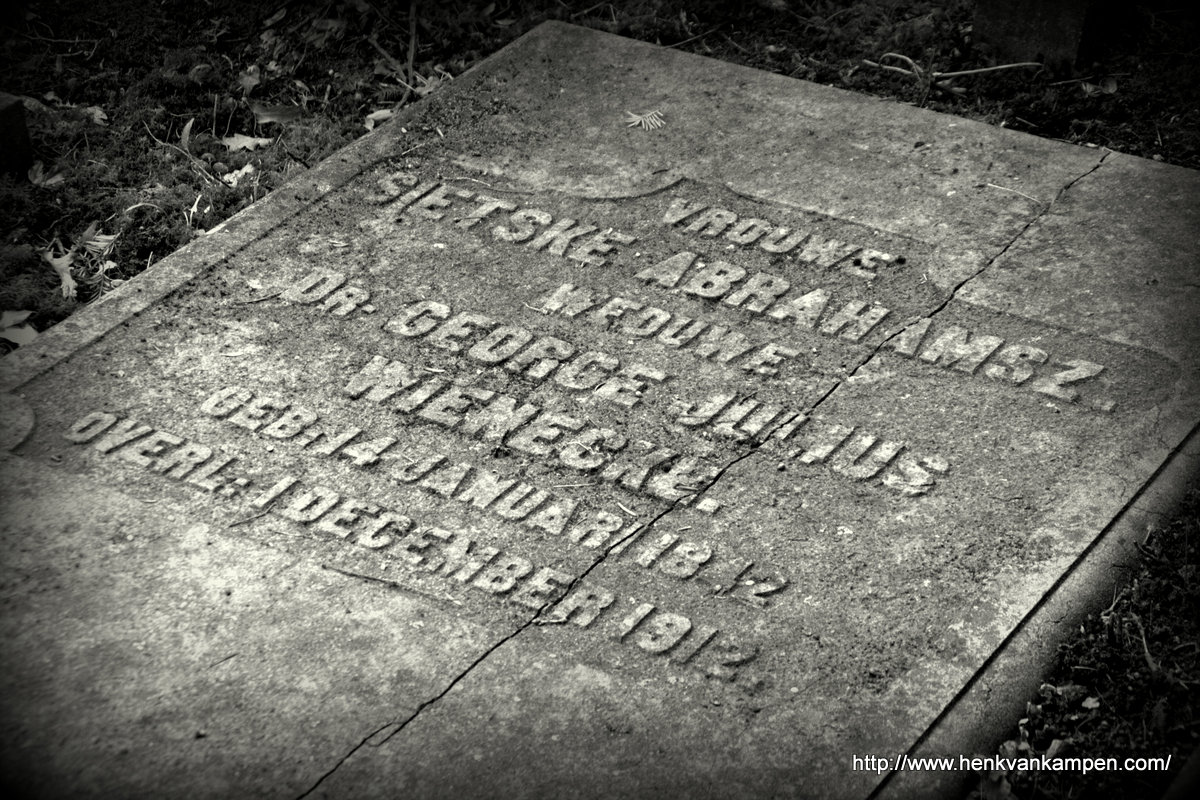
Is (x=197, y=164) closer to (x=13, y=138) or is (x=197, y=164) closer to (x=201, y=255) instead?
(x=13, y=138)

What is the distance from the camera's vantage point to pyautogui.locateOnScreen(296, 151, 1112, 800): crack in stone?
8.20ft

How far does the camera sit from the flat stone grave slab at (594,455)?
2.53 meters

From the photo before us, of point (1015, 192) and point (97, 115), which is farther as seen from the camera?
point (97, 115)

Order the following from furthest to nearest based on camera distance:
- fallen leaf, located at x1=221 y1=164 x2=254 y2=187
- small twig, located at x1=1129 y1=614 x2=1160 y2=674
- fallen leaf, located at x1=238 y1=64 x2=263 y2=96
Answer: fallen leaf, located at x1=238 y1=64 x2=263 y2=96, fallen leaf, located at x1=221 y1=164 x2=254 y2=187, small twig, located at x1=1129 y1=614 x2=1160 y2=674

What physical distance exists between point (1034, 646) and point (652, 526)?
90 centimetres

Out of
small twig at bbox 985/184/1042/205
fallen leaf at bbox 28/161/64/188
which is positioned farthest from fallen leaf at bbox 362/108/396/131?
small twig at bbox 985/184/1042/205

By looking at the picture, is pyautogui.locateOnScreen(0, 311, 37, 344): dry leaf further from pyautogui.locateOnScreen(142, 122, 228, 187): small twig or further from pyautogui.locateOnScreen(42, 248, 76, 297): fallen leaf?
pyautogui.locateOnScreen(142, 122, 228, 187): small twig

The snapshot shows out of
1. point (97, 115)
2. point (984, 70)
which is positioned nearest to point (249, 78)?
point (97, 115)

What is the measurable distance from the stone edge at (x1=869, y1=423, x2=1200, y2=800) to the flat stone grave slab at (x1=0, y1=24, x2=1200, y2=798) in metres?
0.01

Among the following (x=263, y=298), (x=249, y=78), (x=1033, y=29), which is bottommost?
(x=263, y=298)

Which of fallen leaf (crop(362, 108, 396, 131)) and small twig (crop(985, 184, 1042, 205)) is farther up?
small twig (crop(985, 184, 1042, 205))

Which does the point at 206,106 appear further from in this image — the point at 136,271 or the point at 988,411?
the point at 988,411

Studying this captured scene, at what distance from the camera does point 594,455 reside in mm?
3180

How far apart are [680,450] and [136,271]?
206cm
